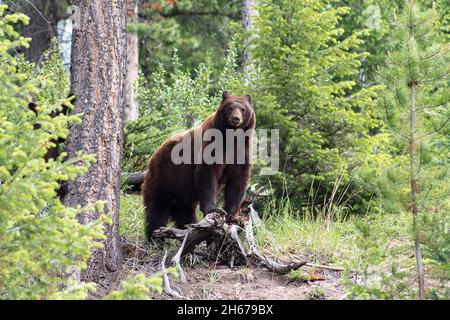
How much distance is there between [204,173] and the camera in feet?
24.5

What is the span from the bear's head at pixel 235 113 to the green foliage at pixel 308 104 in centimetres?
44

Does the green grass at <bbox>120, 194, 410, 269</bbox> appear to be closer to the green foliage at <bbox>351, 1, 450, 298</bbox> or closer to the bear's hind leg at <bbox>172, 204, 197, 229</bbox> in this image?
the bear's hind leg at <bbox>172, 204, 197, 229</bbox>

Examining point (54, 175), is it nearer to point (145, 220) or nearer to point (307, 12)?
point (145, 220)

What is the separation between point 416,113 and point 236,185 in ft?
8.72

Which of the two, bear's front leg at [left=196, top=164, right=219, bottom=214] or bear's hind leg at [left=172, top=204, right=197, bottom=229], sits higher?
bear's front leg at [left=196, top=164, right=219, bottom=214]

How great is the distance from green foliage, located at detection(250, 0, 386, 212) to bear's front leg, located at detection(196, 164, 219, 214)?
3.92 feet

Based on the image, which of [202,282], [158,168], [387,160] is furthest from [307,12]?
[202,282]

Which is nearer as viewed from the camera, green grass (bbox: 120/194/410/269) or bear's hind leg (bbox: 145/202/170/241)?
green grass (bbox: 120/194/410/269)

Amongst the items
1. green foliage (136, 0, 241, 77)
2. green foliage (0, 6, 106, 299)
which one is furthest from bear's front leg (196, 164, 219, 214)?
green foliage (136, 0, 241, 77)

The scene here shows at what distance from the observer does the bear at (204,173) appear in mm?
7480

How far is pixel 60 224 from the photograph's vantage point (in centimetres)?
424

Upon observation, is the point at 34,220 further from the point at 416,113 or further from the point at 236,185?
the point at 236,185

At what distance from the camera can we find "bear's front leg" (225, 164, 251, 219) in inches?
299

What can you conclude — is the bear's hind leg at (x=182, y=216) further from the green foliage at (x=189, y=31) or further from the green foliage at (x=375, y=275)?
the green foliage at (x=189, y=31)
